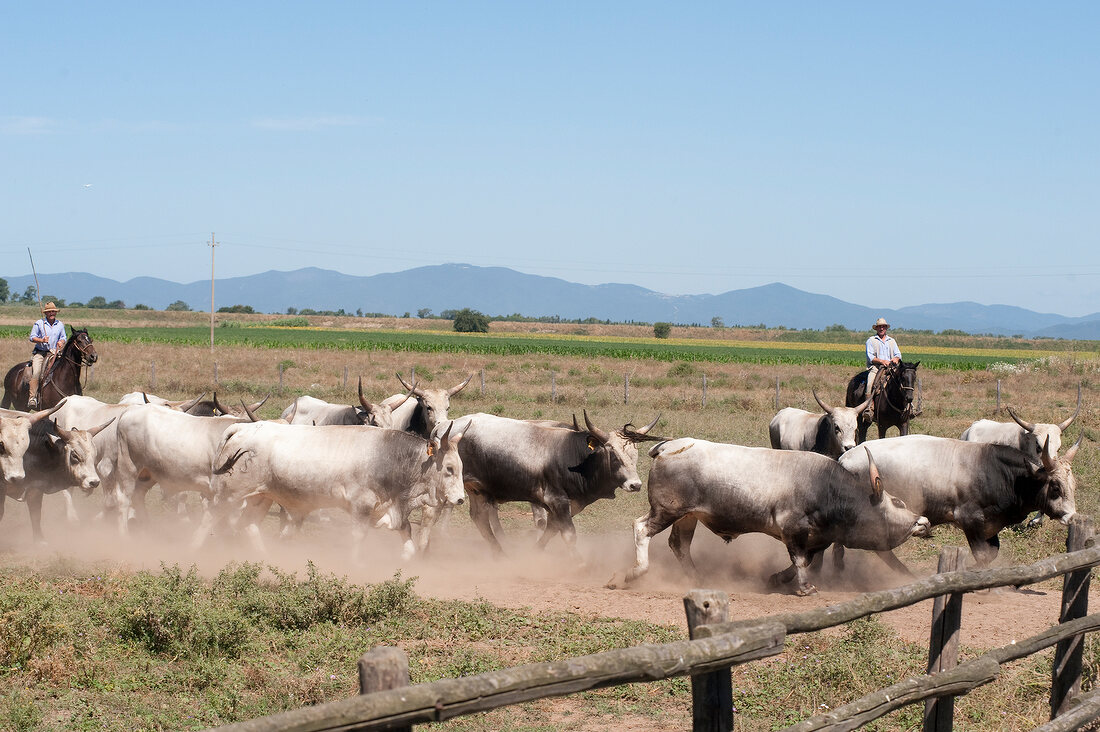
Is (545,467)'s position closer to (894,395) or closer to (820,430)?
(820,430)

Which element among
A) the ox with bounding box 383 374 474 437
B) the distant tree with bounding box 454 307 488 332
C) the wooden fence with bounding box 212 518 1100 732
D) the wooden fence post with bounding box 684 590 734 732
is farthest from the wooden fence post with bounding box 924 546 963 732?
the distant tree with bounding box 454 307 488 332

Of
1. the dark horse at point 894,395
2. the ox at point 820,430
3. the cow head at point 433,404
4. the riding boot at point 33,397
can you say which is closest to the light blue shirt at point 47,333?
the riding boot at point 33,397

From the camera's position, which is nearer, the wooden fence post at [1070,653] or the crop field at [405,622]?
the wooden fence post at [1070,653]

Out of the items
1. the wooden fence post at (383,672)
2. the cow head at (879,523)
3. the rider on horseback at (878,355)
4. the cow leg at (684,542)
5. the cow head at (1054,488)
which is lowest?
the cow leg at (684,542)

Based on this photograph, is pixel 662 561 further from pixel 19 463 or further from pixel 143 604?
pixel 19 463

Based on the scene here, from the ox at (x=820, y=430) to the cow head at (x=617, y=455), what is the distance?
11.3 ft

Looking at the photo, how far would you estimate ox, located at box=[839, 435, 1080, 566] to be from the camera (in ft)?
33.7

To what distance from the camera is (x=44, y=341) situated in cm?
1672

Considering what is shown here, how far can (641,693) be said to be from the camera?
6.77 meters

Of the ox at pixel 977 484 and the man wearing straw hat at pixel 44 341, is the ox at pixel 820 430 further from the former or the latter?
the man wearing straw hat at pixel 44 341

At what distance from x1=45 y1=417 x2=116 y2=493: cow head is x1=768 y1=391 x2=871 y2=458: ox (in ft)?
29.6

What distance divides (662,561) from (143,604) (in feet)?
18.9

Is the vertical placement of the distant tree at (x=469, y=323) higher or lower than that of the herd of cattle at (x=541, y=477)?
higher

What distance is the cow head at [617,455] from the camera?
11.1 metres
